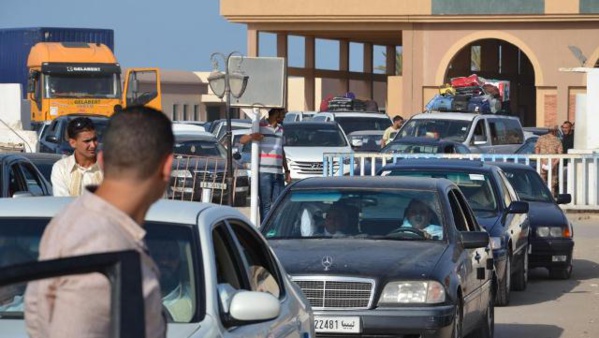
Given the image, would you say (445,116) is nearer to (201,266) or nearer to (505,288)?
(505,288)

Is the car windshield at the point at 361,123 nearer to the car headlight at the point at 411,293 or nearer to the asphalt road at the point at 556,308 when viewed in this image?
the asphalt road at the point at 556,308

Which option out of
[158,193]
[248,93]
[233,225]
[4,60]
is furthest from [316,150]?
[158,193]

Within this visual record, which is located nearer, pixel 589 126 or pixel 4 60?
pixel 589 126

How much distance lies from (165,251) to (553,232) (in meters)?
11.7

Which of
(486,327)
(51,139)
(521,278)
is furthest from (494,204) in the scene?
(51,139)

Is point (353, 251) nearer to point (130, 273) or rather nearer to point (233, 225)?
point (233, 225)

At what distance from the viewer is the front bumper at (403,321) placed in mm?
10031

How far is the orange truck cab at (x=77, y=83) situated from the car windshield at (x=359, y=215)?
93.0ft

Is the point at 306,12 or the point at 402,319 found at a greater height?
the point at 306,12

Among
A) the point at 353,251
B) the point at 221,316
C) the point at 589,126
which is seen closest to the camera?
the point at 221,316

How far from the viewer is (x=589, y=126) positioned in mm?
29094

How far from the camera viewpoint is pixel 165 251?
6355 millimetres

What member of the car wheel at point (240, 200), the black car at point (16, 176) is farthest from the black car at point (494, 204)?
the car wheel at point (240, 200)

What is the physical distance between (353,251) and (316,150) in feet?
67.9
